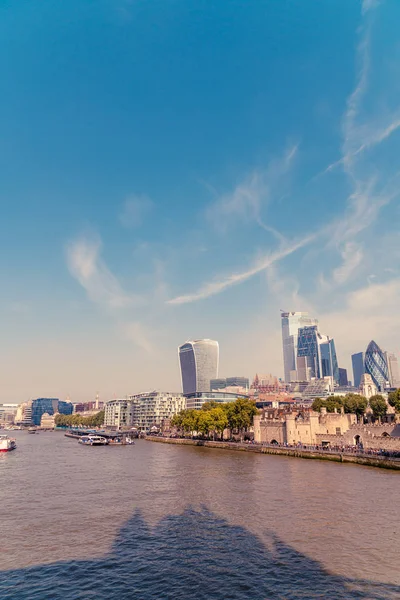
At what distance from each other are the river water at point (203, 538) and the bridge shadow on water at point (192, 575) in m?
0.09

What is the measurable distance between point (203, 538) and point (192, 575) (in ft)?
28.0

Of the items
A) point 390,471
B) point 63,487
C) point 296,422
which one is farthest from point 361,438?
point 63,487

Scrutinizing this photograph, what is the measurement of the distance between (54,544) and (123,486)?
29788 mm

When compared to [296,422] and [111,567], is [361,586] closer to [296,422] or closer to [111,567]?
[111,567]

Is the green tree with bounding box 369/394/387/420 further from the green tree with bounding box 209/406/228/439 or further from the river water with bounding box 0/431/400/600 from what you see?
the river water with bounding box 0/431/400/600

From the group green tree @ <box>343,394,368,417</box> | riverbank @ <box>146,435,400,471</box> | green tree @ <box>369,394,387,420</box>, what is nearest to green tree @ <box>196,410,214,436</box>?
riverbank @ <box>146,435,400,471</box>

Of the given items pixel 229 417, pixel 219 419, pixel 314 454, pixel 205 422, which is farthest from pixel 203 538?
pixel 229 417

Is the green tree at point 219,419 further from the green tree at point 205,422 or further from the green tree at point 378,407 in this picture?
the green tree at point 378,407

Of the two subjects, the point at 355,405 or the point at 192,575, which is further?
the point at 355,405

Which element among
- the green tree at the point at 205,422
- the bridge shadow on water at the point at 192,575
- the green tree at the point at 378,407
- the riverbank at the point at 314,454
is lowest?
the bridge shadow on water at the point at 192,575

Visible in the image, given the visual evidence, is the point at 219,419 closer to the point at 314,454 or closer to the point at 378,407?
the point at 314,454

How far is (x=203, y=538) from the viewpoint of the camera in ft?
129

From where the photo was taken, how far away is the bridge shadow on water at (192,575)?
27.8 metres

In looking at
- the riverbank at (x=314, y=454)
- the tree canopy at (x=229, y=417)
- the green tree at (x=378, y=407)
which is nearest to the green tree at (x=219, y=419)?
the tree canopy at (x=229, y=417)
